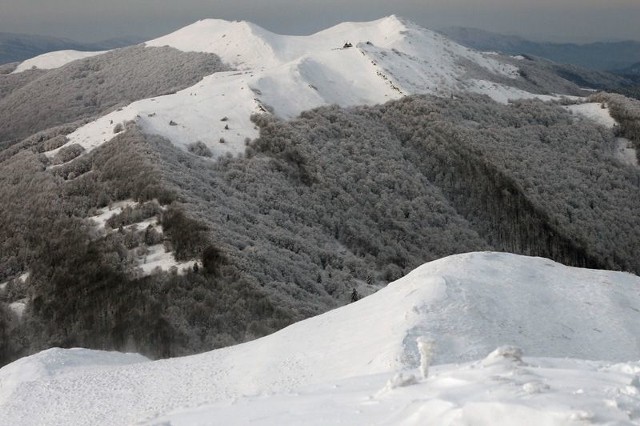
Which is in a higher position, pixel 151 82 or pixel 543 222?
pixel 151 82

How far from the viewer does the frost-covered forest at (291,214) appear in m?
20.0

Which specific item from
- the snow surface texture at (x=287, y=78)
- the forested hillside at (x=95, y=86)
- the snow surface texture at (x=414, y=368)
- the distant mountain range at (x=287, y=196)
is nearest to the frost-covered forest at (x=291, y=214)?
the distant mountain range at (x=287, y=196)

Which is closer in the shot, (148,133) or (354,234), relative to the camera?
(354,234)

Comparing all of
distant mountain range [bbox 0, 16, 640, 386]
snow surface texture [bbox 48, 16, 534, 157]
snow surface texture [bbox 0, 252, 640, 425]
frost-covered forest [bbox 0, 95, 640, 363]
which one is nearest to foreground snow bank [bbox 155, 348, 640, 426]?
snow surface texture [bbox 0, 252, 640, 425]

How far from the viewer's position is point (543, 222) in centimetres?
3500

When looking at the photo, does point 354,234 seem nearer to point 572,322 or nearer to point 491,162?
point 491,162

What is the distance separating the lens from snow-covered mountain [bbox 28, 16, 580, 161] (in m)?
34.1

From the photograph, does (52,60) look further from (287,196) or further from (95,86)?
(287,196)

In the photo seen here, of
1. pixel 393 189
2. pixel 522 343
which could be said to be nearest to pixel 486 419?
pixel 522 343

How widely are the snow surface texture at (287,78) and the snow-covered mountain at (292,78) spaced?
3.2 inches

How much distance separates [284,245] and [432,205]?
485 inches

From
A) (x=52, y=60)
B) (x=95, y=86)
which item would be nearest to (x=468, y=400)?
(x=95, y=86)

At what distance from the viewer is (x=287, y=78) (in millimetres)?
43375

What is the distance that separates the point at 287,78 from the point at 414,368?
35.9m
